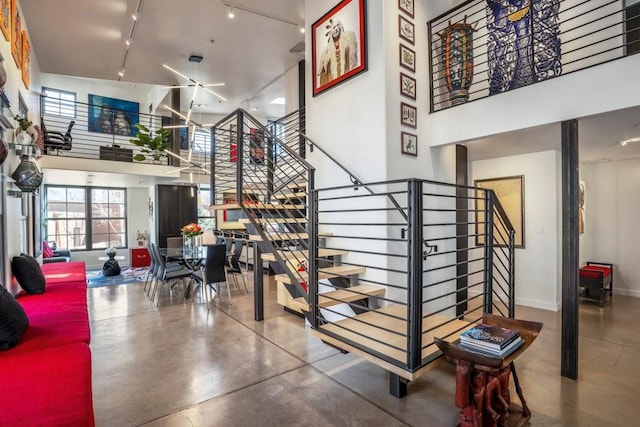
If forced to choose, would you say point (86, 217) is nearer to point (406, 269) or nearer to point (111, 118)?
point (111, 118)

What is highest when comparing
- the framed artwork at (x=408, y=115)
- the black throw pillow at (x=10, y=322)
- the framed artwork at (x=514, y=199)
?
the framed artwork at (x=408, y=115)

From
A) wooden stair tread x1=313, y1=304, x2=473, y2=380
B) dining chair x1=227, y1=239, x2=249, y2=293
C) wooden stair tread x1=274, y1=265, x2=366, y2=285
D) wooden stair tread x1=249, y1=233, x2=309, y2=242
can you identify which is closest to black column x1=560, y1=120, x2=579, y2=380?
wooden stair tread x1=313, y1=304, x2=473, y2=380

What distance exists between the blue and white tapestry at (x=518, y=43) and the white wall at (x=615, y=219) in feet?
11.0

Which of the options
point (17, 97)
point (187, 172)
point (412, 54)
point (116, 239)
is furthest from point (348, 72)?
point (116, 239)

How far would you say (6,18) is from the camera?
339 cm

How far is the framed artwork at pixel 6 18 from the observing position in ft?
10.5

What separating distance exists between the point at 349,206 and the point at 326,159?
725mm

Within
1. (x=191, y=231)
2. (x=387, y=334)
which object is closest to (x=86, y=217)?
(x=191, y=231)

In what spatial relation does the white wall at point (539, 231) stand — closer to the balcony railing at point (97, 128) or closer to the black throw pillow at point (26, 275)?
the black throw pillow at point (26, 275)

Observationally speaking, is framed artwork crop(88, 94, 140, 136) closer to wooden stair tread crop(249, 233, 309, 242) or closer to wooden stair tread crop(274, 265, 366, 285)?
wooden stair tread crop(249, 233, 309, 242)

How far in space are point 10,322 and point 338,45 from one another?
3905mm

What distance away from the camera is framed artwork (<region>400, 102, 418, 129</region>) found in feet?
11.6

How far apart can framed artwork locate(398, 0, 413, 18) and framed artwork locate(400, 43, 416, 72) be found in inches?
16.0

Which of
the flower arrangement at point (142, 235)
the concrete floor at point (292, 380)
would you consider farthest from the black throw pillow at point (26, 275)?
the flower arrangement at point (142, 235)
